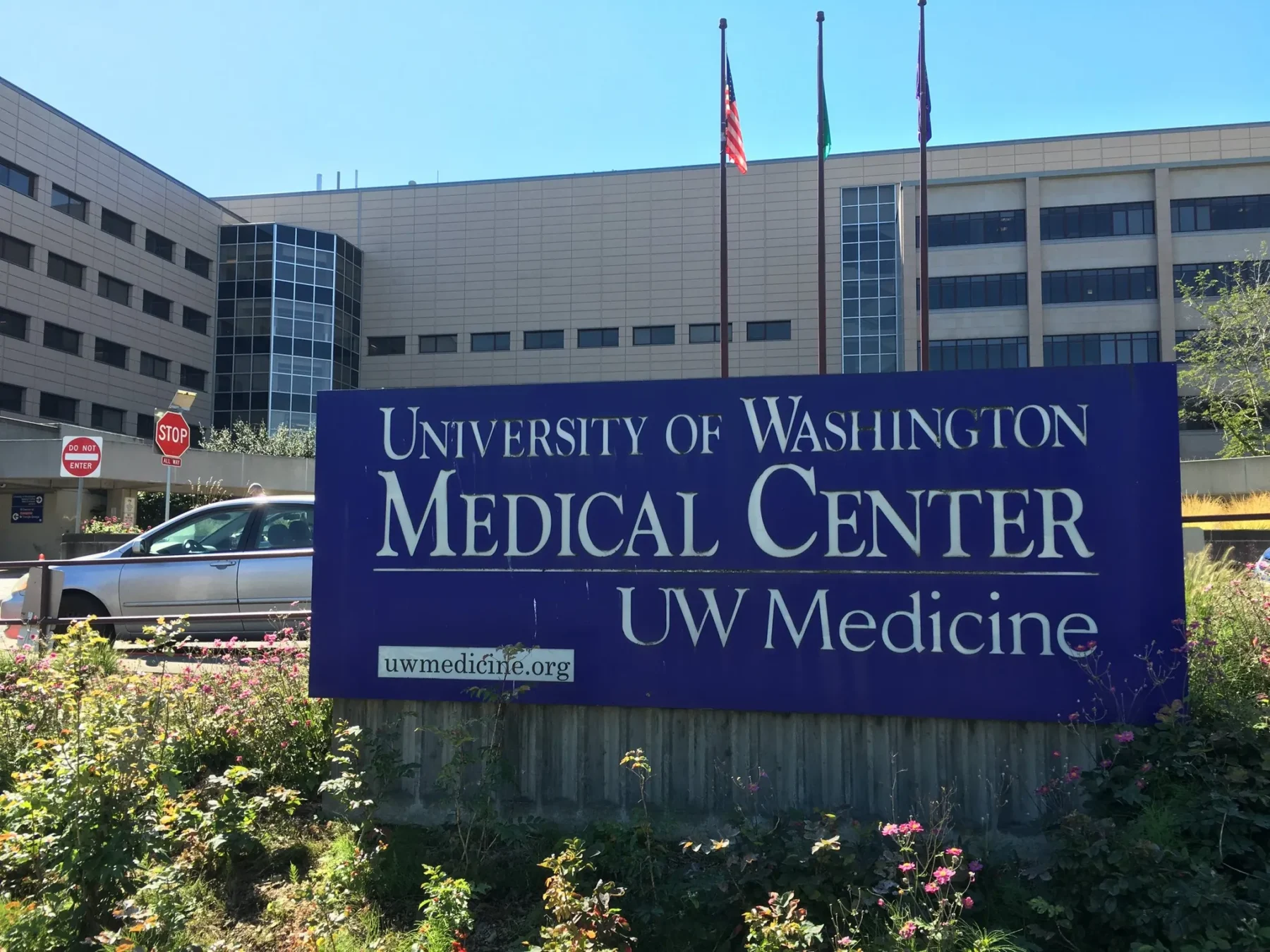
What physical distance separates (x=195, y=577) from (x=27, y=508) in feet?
92.4

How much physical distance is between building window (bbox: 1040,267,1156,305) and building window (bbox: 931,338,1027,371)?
269 cm

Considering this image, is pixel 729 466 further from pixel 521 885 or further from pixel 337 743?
pixel 337 743

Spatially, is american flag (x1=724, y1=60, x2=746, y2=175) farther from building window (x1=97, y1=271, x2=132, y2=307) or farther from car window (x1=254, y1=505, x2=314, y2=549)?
building window (x1=97, y1=271, x2=132, y2=307)

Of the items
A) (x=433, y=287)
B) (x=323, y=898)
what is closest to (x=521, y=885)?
(x=323, y=898)

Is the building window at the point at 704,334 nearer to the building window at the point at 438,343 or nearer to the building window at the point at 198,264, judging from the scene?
the building window at the point at 438,343

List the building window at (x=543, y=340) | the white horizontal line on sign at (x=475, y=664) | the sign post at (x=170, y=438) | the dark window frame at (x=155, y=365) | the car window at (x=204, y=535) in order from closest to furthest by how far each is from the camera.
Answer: the white horizontal line on sign at (x=475, y=664) → the car window at (x=204, y=535) → the sign post at (x=170, y=438) → the dark window frame at (x=155, y=365) → the building window at (x=543, y=340)

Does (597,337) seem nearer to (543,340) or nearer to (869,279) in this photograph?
(543,340)

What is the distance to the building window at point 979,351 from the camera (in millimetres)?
48625

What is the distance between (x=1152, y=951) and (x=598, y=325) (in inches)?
2082

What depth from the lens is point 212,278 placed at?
5319 cm

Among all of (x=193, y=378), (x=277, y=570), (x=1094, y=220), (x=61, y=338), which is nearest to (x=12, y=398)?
(x=61, y=338)

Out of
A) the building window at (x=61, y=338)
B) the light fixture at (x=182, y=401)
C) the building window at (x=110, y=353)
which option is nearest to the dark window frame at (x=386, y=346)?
the building window at (x=110, y=353)

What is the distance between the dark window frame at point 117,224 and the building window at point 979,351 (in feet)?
136

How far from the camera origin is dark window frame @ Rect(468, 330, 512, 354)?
5584cm
